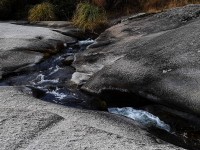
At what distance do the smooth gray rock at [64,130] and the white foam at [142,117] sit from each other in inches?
20.5

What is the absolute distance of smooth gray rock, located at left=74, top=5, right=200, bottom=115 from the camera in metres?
7.40

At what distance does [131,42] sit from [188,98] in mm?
4000

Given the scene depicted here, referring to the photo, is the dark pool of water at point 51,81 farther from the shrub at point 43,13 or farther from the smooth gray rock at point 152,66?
the shrub at point 43,13

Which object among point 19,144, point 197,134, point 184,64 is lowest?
point 197,134

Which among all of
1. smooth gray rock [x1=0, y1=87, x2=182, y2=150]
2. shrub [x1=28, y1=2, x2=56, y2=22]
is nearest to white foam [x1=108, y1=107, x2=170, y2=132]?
smooth gray rock [x1=0, y1=87, x2=182, y2=150]

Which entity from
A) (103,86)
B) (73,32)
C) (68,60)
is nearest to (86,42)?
(73,32)

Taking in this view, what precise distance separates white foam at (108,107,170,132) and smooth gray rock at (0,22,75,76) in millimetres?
4058

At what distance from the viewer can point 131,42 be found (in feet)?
35.2

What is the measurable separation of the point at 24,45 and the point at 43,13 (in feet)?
18.9

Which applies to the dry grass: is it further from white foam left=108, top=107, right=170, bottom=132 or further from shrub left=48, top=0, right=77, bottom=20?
white foam left=108, top=107, right=170, bottom=132

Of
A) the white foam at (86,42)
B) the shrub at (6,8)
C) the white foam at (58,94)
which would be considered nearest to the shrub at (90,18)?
the white foam at (86,42)

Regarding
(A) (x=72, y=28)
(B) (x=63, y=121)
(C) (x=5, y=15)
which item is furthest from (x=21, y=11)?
(B) (x=63, y=121)

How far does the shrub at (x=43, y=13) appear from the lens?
17.2 metres

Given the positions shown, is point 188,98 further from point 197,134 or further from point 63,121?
point 63,121
